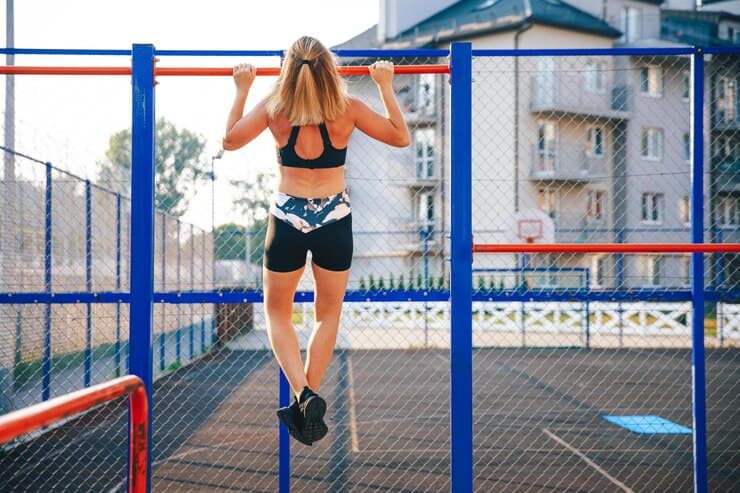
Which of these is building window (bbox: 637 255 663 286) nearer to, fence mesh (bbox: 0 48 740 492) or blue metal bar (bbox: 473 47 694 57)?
fence mesh (bbox: 0 48 740 492)

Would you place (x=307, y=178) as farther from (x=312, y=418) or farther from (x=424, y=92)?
(x=424, y=92)

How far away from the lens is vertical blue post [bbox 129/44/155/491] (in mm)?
2955

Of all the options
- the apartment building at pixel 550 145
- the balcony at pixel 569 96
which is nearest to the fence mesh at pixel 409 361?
the apartment building at pixel 550 145

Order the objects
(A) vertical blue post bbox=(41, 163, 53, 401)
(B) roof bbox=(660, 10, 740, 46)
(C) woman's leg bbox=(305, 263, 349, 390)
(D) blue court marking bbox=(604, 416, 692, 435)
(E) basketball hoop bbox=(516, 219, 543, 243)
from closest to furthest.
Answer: (C) woman's leg bbox=(305, 263, 349, 390)
(A) vertical blue post bbox=(41, 163, 53, 401)
(D) blue court marking bbox=(604, 416, 692, 435)
(E) basketball hoop bbox=(516, 219, 543, 243)
(B) roof bbox=(660, 10, 740, 46)

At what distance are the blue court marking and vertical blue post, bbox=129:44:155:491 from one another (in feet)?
19.4

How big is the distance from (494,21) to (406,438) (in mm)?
19356

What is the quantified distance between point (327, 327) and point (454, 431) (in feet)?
2.35

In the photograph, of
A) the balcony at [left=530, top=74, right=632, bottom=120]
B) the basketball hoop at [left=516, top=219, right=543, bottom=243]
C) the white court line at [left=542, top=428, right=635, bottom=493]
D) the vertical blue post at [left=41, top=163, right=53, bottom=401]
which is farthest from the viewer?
the balcony at [left=530, top=74, right=632, bottom=120]

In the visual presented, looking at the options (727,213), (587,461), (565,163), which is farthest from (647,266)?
(587,461)

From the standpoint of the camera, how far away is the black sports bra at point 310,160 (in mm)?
2811

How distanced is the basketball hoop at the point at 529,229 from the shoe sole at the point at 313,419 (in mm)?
14614

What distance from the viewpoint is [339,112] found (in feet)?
9.11

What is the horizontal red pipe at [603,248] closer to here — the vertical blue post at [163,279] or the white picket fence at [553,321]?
the vertical blue post at [163,279]

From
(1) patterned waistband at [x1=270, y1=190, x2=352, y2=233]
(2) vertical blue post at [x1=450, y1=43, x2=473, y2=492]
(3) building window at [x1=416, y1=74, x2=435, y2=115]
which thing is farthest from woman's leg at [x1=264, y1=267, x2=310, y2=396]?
(3) building window at [x1=416, y1=74, x2=435, y2=115]
